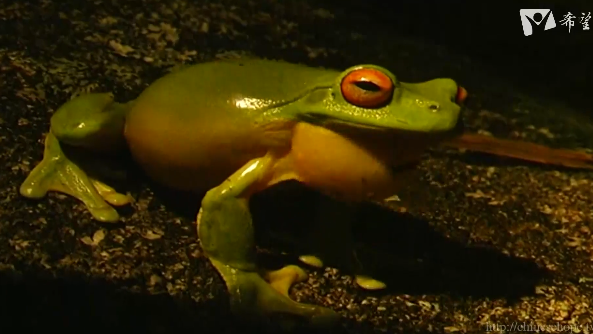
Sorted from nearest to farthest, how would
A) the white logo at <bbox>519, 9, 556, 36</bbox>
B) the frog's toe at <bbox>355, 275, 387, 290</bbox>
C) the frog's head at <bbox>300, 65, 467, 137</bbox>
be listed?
1. the frog's head at <bbox>300, 65, 467, 137</bbox>
2. the frog's toe at <bbox>355, 275, 387, 290</bbox>
3. the white logo at <bbox>519, 9, 556, 36</bbox>

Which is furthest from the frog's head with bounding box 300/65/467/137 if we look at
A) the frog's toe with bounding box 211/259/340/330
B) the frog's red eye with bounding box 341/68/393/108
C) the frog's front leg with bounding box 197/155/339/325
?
the frog's toe with bounding box 211/259/340/330

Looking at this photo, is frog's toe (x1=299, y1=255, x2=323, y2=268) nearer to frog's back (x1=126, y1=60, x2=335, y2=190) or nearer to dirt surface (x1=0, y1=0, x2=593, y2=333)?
dirt surface (x1=0, y1=0, x2=593, y2=333)

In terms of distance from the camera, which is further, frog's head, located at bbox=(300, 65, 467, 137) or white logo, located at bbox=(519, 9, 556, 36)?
white logo, located at bbox=(519, 9, 556, 36)

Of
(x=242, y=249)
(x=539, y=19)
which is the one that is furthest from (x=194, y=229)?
(x=539, y=19)

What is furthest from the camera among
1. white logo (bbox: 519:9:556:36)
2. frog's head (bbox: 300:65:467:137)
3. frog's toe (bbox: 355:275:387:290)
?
white logo (bbox: 519:9:556:36)

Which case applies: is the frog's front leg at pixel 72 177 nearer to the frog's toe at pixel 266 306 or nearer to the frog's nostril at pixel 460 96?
the frog's toe at pixel 266 306

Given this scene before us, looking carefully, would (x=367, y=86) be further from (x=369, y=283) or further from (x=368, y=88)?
(x=369, y=283)
